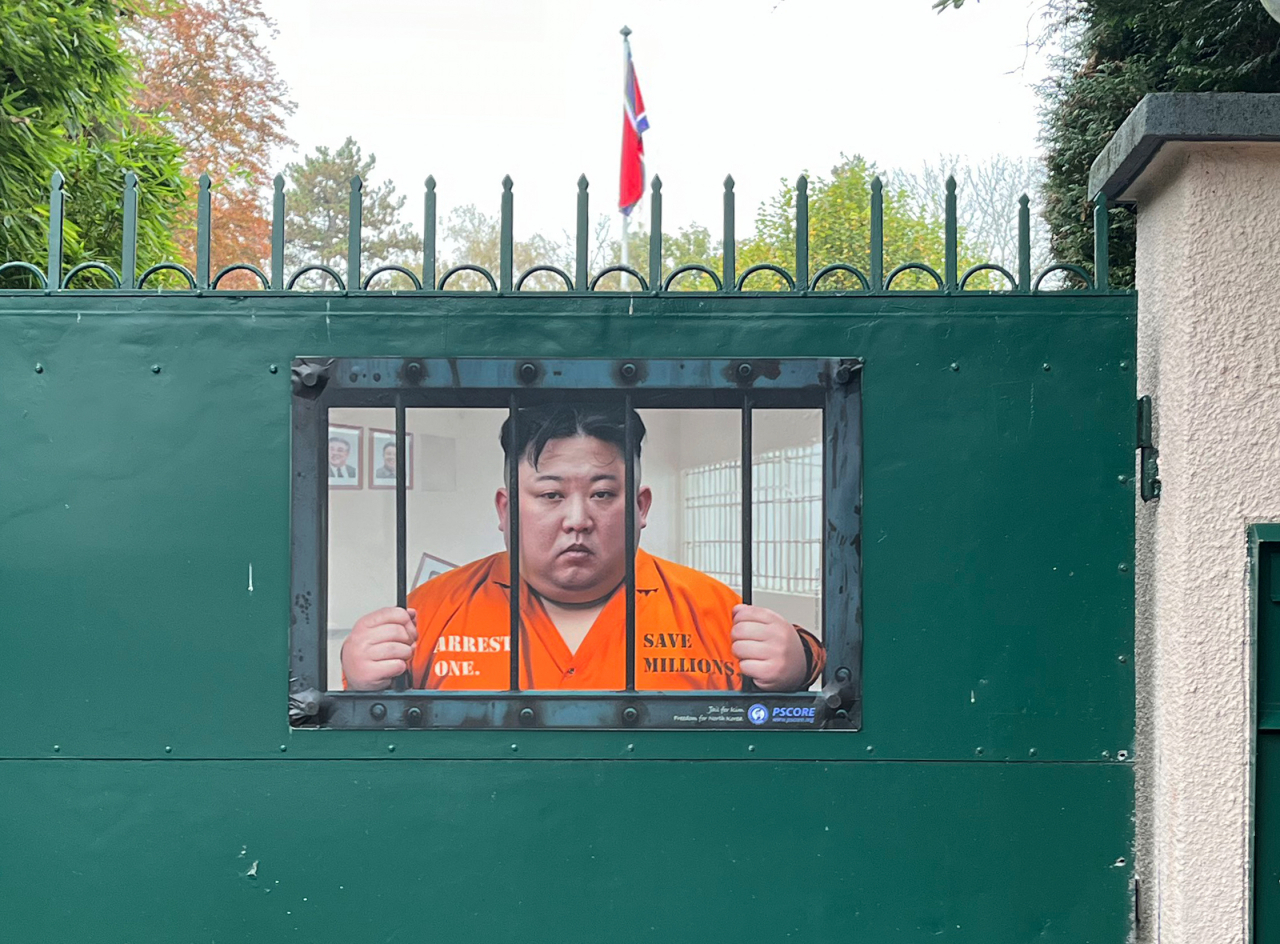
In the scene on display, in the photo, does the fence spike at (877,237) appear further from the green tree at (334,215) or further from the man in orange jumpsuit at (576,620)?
the green tree at (334,215)

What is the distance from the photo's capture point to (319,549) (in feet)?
10.3

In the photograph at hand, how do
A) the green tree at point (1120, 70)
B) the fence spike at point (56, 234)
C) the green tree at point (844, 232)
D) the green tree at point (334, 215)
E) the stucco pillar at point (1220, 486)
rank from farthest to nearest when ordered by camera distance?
1. the green tree at point (334, 215)
2. the green tree at point (844, 232)
3. the green tree at point (1120, 70)
4. the fence spike at point (56, 234)
5. the stucco pillar at point (1220, 486)

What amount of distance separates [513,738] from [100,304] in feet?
5.34

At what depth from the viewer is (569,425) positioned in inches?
125

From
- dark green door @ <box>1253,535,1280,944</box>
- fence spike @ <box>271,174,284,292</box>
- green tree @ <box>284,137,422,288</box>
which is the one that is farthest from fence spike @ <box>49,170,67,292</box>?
green tree @ <box>284,137,422,288</box>

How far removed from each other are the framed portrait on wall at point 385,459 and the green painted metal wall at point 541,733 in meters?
0.23

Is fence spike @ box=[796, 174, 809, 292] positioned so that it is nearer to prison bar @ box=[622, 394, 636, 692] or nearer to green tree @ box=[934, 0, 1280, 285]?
prison bar @ box=[622, 394, 636, 692]

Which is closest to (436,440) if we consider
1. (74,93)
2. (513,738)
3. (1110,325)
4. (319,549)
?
(319,549)

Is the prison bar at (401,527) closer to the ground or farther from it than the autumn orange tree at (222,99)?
closer to the ground

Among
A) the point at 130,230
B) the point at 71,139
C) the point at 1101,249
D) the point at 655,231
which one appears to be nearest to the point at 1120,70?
the point at 1101,249

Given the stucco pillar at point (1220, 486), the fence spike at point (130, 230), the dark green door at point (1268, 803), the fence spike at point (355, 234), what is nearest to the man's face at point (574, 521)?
the fence spike at point (355, 234)

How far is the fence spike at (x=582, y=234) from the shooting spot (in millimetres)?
3062

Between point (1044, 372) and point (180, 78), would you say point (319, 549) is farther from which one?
point (180, 78)

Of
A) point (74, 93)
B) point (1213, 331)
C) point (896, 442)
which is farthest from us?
point (74, 93)
